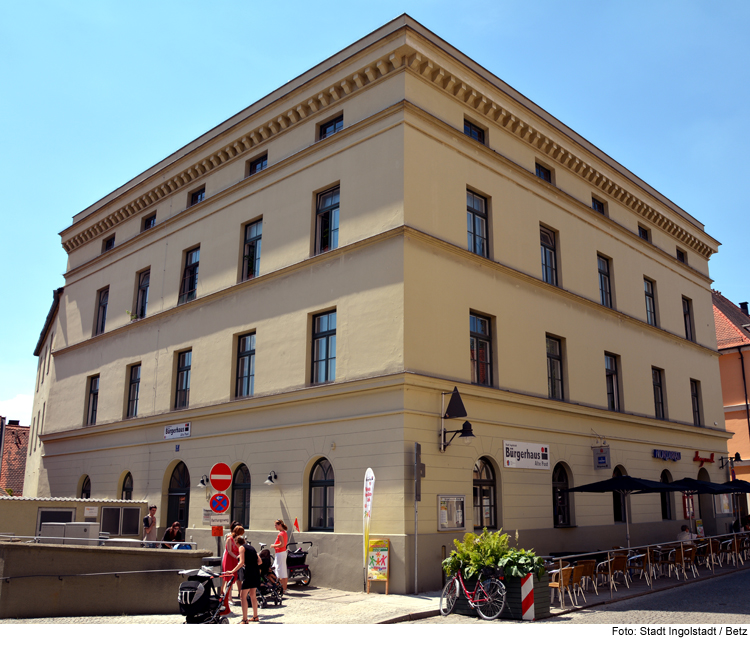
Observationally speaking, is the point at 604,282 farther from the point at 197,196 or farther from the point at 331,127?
the point at 197,196

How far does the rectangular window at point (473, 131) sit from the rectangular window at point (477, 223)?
1988 millimetres

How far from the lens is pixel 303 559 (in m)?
17.7

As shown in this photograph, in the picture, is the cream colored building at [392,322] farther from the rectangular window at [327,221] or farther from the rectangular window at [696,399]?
the rectangular window at [696,399]

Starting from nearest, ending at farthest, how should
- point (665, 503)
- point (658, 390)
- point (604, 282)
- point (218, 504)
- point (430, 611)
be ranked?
point (430, 611), point (218, 504), point (604, 282), point (665, 503), point (658, 390)

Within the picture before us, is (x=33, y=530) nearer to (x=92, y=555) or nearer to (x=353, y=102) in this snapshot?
(x=92, y=555)

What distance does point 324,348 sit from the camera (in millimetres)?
20031

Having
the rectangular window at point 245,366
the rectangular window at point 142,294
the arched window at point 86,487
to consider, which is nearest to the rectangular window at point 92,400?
the arched window at point 86,487

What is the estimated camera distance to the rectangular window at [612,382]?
995 inches

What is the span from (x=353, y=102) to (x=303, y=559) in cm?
1323

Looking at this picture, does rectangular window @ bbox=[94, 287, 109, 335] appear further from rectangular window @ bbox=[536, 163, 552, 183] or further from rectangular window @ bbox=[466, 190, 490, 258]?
rectangular window @ bbox=[536, 163, 552, 183]

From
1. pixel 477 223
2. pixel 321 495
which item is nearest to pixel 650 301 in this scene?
pixel 477 223

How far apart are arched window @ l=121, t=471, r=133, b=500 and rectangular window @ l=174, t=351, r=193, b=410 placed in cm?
399

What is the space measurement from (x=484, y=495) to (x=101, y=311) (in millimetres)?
20624

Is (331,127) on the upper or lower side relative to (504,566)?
upper
